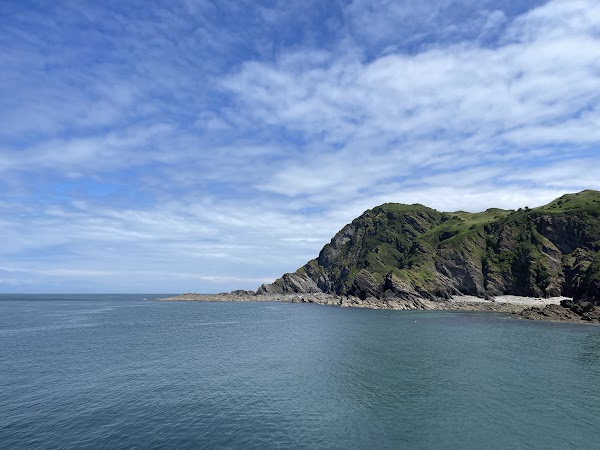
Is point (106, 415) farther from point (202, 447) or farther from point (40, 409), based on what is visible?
point (202, 447)

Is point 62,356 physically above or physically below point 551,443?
above

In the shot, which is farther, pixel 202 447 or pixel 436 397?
pixel 436 397

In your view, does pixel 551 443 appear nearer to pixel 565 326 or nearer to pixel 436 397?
pixel 436 397

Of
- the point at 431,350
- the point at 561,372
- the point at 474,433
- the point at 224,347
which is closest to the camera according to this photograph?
the point at 474,433

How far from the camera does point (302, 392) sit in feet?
170

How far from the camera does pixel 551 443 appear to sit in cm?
3547

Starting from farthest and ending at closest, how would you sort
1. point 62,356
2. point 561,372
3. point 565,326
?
point 565,326
point 62,356
point 561,372

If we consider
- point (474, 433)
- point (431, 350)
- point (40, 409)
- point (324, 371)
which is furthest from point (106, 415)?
point (431, 350)

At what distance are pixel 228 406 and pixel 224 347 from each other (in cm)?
4265

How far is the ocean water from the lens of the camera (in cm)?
3703

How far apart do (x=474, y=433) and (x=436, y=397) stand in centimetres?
1137

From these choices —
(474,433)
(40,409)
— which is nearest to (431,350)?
(474,433)

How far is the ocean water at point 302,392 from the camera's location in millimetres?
37031

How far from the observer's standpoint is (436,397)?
48875 mm
